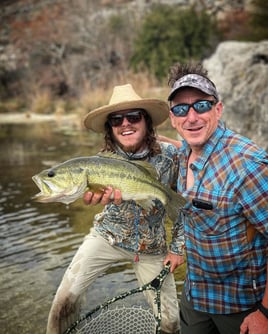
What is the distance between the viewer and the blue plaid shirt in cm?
231

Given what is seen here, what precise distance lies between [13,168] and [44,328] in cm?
842

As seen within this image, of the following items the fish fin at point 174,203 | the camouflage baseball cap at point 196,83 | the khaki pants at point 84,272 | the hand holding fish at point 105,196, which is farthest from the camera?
the khaki pants at point 84,272

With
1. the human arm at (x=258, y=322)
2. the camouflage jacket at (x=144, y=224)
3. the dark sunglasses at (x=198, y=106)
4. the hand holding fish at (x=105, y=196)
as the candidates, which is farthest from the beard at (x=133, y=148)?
the human arm at (x=258, y=322)

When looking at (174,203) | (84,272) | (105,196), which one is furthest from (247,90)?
(174,203)

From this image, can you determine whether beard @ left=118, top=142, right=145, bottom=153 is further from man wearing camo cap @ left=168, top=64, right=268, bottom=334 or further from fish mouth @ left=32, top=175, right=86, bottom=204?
man wearing camo cap @ left=168, top=64, right=268, bottom=334

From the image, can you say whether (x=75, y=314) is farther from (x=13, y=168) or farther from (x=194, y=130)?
(x=13, y=168)

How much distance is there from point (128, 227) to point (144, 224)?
0.15m

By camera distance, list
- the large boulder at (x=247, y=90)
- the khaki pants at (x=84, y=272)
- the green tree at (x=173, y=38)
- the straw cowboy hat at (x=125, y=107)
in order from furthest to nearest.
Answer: the green tree at (x=173, y=38) < the large boulder at (x=247, y=90) < the khaki pants at (x=84, y=272) < the straw cowboy hat at (x=125, y=107)

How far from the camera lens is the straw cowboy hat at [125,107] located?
3.62m

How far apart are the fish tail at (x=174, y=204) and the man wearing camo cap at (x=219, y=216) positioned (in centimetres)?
5

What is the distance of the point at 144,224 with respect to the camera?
3.67 metres

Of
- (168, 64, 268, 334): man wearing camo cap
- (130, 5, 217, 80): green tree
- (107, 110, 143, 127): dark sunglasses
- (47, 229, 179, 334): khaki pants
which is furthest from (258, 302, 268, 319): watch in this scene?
(130, 5, 217, 80): green tree

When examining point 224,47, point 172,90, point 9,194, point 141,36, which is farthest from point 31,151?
point 141,36

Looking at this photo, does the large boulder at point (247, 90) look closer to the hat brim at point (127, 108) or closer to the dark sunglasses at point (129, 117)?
the hat brim at point (127, 108)
